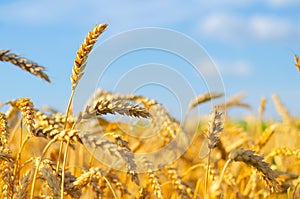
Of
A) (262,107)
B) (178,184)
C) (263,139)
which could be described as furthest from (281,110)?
(178,184)

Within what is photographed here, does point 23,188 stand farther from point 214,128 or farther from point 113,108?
point 214,128

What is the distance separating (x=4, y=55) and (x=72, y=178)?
0.46 m

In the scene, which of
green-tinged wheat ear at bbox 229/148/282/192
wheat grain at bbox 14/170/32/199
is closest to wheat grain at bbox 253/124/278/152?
green-tinged wheat ear at bbox 229/148/282/192

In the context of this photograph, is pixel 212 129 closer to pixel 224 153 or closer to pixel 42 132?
pixel 42 132

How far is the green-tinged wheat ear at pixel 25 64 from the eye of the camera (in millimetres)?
1680

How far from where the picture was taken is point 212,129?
177 cm

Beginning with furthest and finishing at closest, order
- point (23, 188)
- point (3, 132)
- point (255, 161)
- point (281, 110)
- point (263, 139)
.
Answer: point (281, 110)
point (263, 139)
point (3, 132)
point (23, 188)
point (255, 161)

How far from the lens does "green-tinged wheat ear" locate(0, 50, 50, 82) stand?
1680 mm

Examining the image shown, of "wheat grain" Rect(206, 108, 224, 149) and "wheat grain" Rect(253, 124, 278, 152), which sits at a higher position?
"wheat grain" Rect(253, 124, 278, 152)

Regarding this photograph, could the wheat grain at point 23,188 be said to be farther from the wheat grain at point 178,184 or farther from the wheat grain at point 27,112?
the wheat grain at point 178,184

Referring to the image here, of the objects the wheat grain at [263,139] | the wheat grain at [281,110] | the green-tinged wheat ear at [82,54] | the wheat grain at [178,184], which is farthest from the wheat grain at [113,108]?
the wheat grain at [281,110]

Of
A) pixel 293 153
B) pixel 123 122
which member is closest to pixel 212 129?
pixel 293 153

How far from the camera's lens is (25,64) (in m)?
1.74

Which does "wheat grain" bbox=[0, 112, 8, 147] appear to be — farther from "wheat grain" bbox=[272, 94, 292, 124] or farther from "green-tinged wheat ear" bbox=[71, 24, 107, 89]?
"wheat grain" bbox=[272, 94, 292, 124]
